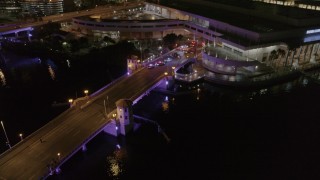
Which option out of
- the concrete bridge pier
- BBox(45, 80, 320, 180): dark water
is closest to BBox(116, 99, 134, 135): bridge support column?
the concrete bridge pier

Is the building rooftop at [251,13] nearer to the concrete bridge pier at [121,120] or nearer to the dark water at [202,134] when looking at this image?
the dark water at [202,134]

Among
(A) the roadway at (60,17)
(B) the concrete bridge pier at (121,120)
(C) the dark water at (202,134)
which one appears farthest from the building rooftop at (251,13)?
(B) the concrete bridge pier at (121,120)

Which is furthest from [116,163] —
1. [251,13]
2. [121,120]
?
[251,13]

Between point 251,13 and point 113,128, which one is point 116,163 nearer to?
point 113,128

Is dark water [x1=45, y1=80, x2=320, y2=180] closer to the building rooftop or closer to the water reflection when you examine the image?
the water reflection

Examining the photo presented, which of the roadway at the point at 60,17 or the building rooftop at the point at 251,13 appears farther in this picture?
the roadway at the point at 60,17

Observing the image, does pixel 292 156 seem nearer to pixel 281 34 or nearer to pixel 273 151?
pixel 273 151
